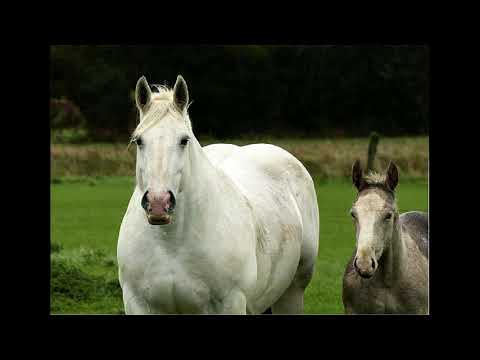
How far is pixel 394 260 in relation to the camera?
5.79 m

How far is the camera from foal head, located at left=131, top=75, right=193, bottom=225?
4051 millimetres

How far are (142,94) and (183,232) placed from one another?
822 mm

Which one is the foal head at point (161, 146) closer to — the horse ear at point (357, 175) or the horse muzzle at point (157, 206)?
the horse muzzle at point (157, 206)

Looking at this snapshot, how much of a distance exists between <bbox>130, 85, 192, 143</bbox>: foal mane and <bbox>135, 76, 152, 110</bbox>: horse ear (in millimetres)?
29

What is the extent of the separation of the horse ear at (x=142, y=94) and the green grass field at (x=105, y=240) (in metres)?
3.13

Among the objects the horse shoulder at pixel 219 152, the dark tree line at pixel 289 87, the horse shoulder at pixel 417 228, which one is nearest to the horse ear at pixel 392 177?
the horse shoulder at pixel 417 228

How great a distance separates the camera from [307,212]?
21.5ft

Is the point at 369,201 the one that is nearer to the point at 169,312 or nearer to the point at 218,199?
the point at 218,199

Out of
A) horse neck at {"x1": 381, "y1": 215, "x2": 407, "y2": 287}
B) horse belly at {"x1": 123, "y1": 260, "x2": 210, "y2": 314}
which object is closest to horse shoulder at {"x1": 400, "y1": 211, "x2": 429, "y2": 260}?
horse neck at {"x1": 381, "y1": 215, "x2": 407, "y2": 287}

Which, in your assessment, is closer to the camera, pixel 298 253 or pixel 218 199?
pixel 218 199

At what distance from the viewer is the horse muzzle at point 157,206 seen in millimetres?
4012

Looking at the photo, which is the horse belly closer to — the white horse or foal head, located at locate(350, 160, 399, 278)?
the white horse

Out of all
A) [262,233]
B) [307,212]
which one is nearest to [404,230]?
[307,212]

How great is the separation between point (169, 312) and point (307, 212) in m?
2.20
